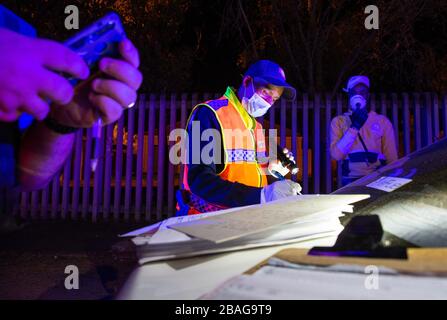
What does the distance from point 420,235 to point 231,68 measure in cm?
1134

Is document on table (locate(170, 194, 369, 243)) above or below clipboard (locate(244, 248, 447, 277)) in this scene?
above

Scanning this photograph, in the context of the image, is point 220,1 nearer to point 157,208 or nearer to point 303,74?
point 303,74

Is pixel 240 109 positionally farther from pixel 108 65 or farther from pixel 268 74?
pixel 108 65

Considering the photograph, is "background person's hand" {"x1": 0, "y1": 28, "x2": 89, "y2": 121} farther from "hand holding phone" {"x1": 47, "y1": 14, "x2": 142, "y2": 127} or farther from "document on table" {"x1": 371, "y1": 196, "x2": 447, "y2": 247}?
"document on table" {"x1": 371, "y1": 196, "x2": 447, "y2": 247}

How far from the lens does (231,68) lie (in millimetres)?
12258

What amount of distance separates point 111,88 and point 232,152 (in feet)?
4.32

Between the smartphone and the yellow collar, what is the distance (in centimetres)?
160

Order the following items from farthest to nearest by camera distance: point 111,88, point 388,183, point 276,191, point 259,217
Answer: point 276,191 < point 388,183 < point 259,217 < point 111,88

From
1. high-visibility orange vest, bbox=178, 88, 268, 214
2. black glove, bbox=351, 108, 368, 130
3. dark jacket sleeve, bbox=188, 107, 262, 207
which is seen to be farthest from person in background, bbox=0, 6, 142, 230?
black glove, bbox=351, 108, 368, 130

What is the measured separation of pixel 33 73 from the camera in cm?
95

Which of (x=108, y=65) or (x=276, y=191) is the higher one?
(x=108, y=65)

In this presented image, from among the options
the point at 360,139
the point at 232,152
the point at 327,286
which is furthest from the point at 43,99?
the point at 360,139

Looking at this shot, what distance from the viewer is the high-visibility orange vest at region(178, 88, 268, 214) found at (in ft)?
7.59

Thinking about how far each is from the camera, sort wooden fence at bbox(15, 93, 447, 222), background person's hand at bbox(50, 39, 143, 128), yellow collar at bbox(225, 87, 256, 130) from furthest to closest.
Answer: wooden fence at bbox(15, 93, 447, 222) < yellow collar at bbox(225, 87, 256, 130) < background person's hand at bbox(50, 39, 143, 128)
